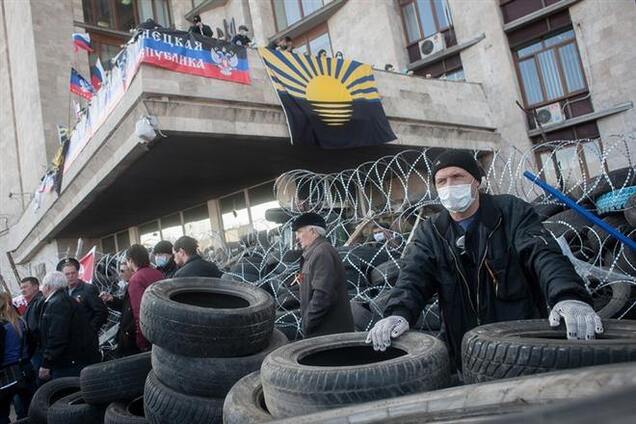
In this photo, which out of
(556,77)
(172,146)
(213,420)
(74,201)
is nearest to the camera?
(213,420)

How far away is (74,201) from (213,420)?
1221cm

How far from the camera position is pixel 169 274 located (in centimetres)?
608

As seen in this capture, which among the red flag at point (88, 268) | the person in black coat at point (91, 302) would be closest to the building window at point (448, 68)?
the red flag at point (88, 268)

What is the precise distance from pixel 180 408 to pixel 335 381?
1.73m

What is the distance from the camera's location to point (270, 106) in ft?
36.1

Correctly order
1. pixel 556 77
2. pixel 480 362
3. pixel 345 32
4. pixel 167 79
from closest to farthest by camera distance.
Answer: pixel 480 362 < pixel 167 79 < pixel 556 77 < pixel 345 32

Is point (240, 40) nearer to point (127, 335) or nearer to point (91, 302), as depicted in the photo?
point (91, 302)

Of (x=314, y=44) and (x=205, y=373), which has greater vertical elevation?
(x=314, y=44)

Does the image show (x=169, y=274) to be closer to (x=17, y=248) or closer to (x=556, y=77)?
(x=556, y=77)

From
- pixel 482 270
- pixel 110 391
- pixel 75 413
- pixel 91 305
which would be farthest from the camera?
pixel 91 305

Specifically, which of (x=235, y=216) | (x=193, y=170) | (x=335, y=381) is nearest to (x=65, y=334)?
(x=335, y=381)

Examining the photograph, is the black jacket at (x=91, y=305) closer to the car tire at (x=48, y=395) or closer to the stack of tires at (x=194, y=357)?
the car tire at (x=48, y=395)

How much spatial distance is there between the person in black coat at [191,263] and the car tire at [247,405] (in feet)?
7.60

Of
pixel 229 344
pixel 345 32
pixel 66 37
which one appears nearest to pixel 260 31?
pixel 345 32
